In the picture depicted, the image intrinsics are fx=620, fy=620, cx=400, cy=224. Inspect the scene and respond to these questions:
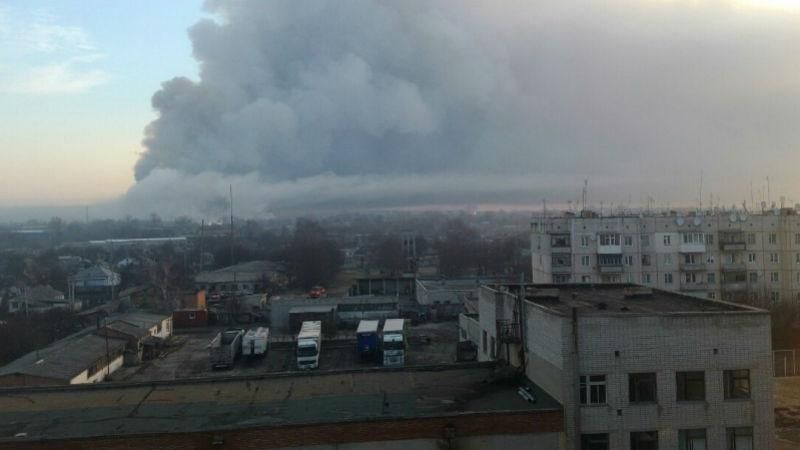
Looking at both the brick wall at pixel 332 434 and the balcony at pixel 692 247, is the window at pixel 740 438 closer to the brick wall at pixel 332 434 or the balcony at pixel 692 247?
the brick wall at pixel 332 434

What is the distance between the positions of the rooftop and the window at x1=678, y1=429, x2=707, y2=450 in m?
17.8

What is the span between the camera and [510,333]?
11516mm

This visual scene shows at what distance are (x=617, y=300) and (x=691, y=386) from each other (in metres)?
3.68

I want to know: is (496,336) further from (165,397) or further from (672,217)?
(672,217)

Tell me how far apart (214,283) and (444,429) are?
4835 cm

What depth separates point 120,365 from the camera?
2517 centimetres

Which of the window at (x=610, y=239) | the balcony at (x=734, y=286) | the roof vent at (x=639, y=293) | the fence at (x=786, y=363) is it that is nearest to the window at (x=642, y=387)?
the roof vent at (x=639, y=293)

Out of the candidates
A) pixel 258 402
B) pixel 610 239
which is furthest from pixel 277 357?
pixel 610 239

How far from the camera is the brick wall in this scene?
8.35 m

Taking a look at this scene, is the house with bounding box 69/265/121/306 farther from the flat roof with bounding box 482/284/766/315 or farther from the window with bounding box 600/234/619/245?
the flat roof with bounding box 482/284/766/315

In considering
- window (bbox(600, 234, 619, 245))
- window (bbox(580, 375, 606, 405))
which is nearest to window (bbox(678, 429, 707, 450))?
window (bbox(580, 375, 606, 405))

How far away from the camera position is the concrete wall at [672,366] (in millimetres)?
9242

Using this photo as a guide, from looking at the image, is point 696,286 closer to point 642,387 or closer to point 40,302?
point 642,387

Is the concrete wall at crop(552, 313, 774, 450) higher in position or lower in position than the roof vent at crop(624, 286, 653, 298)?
lower
